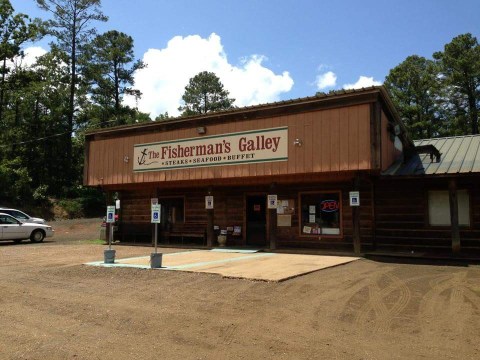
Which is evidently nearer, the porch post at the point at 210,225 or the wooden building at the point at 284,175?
the wooden building at the point at 284,175

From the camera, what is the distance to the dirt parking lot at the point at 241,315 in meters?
5.31

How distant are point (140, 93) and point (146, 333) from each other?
46.9m

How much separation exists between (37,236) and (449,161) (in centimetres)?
1884

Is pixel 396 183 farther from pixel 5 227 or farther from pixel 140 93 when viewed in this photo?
pixel 140 93

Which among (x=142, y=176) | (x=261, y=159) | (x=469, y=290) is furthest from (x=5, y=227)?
(x=469, y=290)

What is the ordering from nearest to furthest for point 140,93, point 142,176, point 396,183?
1. point 396,183
2. point 142,176
3. point 140,93

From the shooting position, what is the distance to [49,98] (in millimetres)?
45094

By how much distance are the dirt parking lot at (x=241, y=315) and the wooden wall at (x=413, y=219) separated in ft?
12.4

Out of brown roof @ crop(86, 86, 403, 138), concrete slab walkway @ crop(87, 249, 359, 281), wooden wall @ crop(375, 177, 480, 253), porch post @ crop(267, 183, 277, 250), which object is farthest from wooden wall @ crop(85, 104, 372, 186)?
concrete slab walkway @ crop(87, 249, 359, 281)

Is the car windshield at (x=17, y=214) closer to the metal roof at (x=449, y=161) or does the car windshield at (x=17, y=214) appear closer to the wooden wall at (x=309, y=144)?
the wooden wall at (x=309, y=144)

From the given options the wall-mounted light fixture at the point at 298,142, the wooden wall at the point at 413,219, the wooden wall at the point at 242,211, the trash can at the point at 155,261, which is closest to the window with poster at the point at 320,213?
the wooden wall at the point at 242,211

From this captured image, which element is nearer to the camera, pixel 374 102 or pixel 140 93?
pixel 374 102

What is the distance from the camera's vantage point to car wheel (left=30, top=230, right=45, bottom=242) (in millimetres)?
21734

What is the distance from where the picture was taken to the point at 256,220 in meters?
18.4
